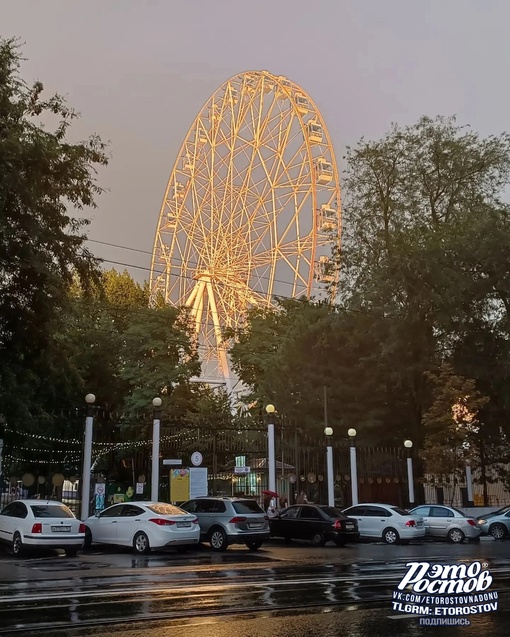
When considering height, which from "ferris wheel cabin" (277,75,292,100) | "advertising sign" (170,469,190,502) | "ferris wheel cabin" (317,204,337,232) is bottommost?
"advertising sign" (170,469,190,502)

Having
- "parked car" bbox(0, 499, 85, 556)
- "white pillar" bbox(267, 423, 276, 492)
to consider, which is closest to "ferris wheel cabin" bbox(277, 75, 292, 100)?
"white pillar" bbox(267, 423, 276, 492)

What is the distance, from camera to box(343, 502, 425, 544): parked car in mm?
23750

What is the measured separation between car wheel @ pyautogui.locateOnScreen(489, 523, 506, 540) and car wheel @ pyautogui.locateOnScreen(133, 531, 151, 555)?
1497 centimetres

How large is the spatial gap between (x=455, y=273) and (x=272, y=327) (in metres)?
19.9

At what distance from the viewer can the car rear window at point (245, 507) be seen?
20172mm

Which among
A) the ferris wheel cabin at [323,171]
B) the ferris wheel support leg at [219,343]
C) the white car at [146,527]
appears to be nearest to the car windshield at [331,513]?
the white car at [146,527]

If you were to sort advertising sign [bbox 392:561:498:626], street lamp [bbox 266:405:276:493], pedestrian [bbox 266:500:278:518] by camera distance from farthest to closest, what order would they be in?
street lamp [bbox 266:405:276:493]
pedestrian [bbox 266:500:278:518]
advertising sign [bbox 392:561:498:626]

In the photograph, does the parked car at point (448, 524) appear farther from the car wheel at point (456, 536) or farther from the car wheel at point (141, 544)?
the car wheel at point (141, 544)

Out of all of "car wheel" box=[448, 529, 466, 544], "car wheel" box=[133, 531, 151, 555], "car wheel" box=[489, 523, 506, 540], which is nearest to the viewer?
"car wheel" box=[133, 531, 151, 555]

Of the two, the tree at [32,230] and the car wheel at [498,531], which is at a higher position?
the tree at [32,230]

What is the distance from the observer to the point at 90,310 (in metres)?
45.8

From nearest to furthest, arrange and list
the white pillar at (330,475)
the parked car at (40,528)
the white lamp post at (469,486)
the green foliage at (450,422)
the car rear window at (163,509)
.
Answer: the parked car at (40,528) → the car rear window at (163,509) → the white pillar at (330,475) → the green foliage at (450,422) → the white lamp post at (469,486)

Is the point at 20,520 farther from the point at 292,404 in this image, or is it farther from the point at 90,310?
the point at 90,310

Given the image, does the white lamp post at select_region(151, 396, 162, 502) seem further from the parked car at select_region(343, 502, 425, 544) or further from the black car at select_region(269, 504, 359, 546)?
the parked car at select_region(343, 502, 425, 544)
